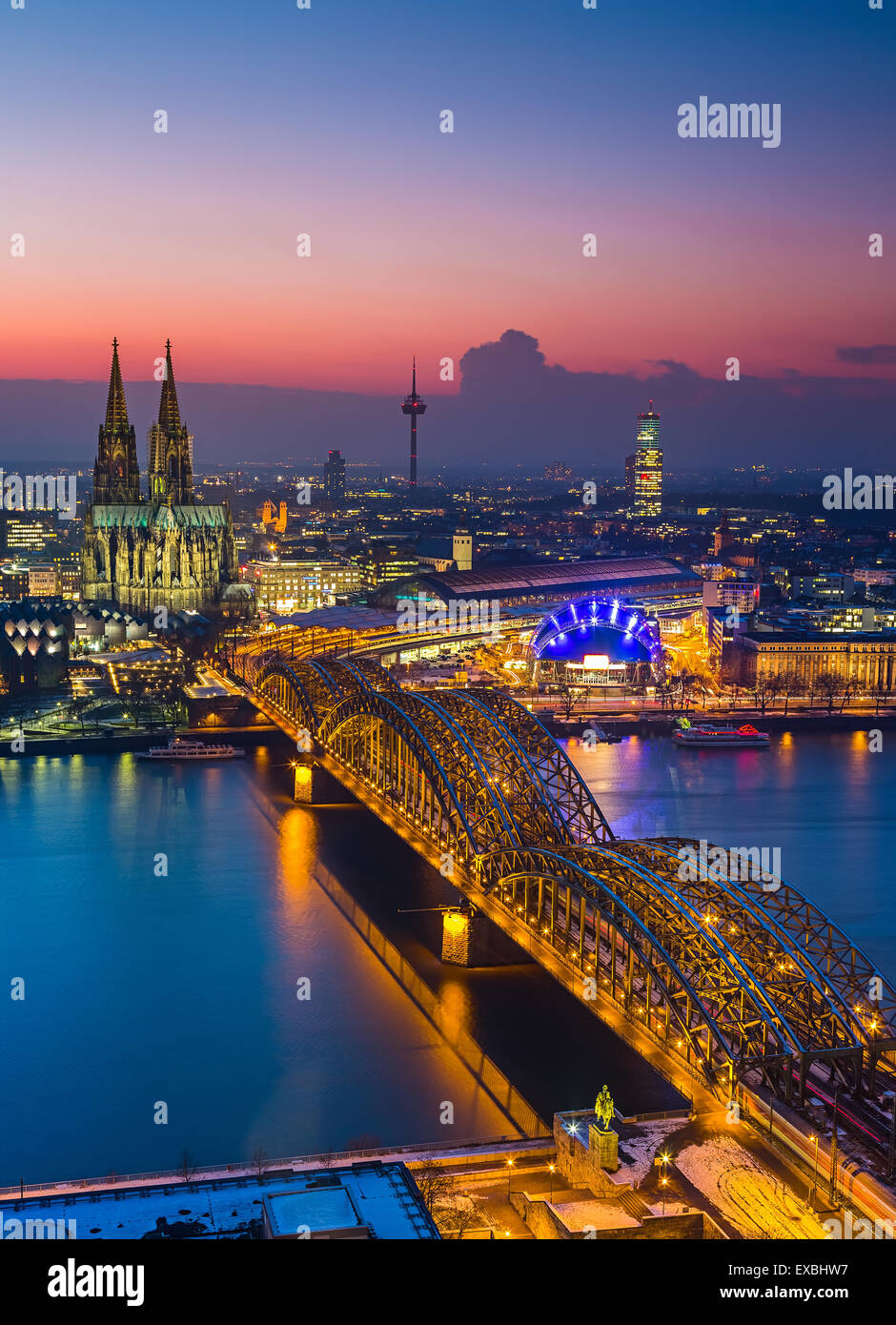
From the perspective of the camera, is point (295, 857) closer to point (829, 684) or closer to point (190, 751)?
point (190, 751)

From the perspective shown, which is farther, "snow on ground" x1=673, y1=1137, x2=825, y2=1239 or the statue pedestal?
the statue pedestal

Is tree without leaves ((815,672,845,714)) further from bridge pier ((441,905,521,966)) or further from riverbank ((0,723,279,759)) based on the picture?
bridge pier ((441,905,521,966))

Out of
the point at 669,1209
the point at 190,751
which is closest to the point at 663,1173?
the point at 669,1209

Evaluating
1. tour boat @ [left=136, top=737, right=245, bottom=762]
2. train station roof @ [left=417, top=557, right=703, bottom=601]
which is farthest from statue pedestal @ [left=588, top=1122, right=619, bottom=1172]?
train station roof @ [left=417, top=557, right=703, bottom=601]

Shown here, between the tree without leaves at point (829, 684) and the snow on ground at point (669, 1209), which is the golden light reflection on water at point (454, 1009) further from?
the tree without leaves at point (829, 684)

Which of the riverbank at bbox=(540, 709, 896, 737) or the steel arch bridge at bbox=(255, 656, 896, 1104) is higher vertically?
the steel arch bridge at bbox=(255, 656, 896, 1104)

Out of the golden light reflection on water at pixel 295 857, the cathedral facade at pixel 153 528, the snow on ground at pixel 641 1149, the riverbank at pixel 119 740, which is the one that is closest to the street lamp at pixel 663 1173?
the snow on ground at pixel 641 1149
